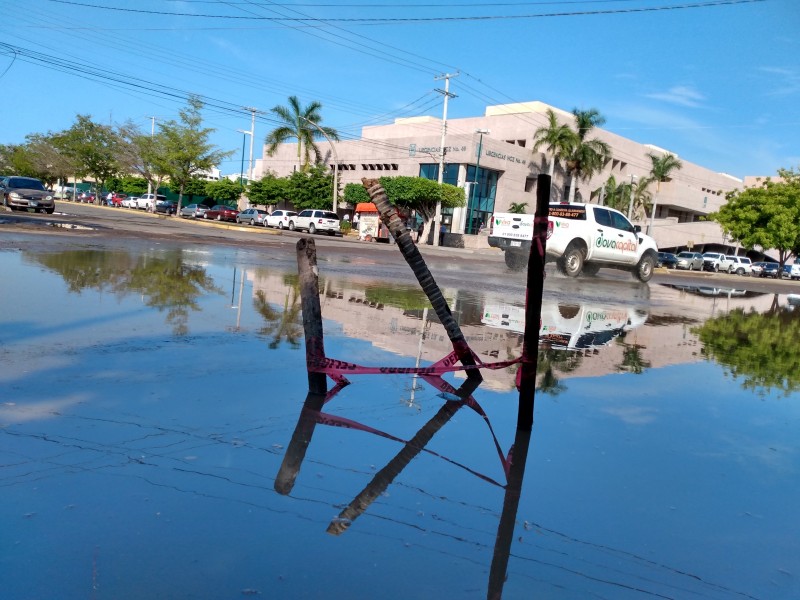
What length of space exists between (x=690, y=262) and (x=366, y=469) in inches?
2193

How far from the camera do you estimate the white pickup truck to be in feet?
63.5

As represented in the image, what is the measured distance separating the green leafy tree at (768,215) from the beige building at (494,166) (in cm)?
465

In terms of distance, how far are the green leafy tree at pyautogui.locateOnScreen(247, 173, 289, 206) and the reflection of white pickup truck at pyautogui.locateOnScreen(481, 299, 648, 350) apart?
54.9 meters

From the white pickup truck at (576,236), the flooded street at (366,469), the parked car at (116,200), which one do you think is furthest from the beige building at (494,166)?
the flooded street at (366,469)

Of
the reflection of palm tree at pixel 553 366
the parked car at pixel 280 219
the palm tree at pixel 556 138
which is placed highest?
the palm tree at pixel 556 138

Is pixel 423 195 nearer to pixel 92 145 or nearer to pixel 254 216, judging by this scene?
pixel 254 216

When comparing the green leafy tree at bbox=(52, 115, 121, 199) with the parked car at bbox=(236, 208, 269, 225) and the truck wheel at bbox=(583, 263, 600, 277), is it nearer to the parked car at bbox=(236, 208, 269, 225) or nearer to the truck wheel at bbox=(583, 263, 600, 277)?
the parked car at bbox=(236, 208, 269, 225)

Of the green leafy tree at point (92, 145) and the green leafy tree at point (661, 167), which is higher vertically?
the green leafy tree at point (661, 167)

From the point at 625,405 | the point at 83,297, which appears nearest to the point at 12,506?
the point at 625,405

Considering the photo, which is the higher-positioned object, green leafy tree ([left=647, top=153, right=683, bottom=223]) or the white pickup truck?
green leafy tree ([left=647, top=153, right=683, bottom=223])

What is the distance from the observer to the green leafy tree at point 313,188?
203 ft

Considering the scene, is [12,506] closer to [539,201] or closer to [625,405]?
[539,201]

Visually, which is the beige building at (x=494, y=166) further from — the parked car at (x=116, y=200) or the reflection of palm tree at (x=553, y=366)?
the reflection of palm tree at (x=553, y=366)

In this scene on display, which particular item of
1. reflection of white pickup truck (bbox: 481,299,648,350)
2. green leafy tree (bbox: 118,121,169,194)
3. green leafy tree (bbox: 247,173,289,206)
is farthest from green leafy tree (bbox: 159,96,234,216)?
reflection of white pickup truck (bbox: 481,299,648,350)
